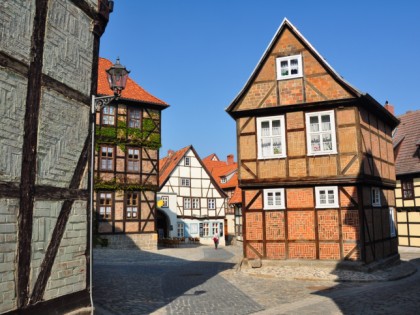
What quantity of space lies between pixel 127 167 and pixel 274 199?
14880 mm

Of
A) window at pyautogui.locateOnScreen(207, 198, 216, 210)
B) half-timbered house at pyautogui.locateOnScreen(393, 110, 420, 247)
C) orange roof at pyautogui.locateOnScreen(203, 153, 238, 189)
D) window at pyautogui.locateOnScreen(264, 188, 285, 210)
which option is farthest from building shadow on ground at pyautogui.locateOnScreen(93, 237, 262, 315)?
orange roof at pyautogui.locateOnScreen(203, 153, 238, 189)

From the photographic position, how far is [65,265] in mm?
7461

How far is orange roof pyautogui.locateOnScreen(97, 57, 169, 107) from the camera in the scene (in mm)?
28573

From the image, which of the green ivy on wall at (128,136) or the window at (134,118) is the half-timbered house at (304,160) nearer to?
the green ivy on wall at (128,136)

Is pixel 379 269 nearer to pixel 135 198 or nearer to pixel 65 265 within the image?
pixel 65 265

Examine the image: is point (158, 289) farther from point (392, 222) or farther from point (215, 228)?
point (215, 228)

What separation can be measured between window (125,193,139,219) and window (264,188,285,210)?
1444cm

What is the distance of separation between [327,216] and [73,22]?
11.5 meters

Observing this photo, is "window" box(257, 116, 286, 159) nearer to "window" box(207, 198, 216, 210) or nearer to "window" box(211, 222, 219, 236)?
"window" box(207, 198, 216, 210)

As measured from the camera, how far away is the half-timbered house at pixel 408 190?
28.2 meters

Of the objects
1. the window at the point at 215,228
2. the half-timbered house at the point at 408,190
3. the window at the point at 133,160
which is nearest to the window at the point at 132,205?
the window at the point at 133,160

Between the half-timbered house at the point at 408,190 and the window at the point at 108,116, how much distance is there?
19990 millimetres

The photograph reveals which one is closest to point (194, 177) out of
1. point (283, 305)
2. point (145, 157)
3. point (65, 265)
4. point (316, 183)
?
point (145, 157)

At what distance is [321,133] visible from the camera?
640 inches
